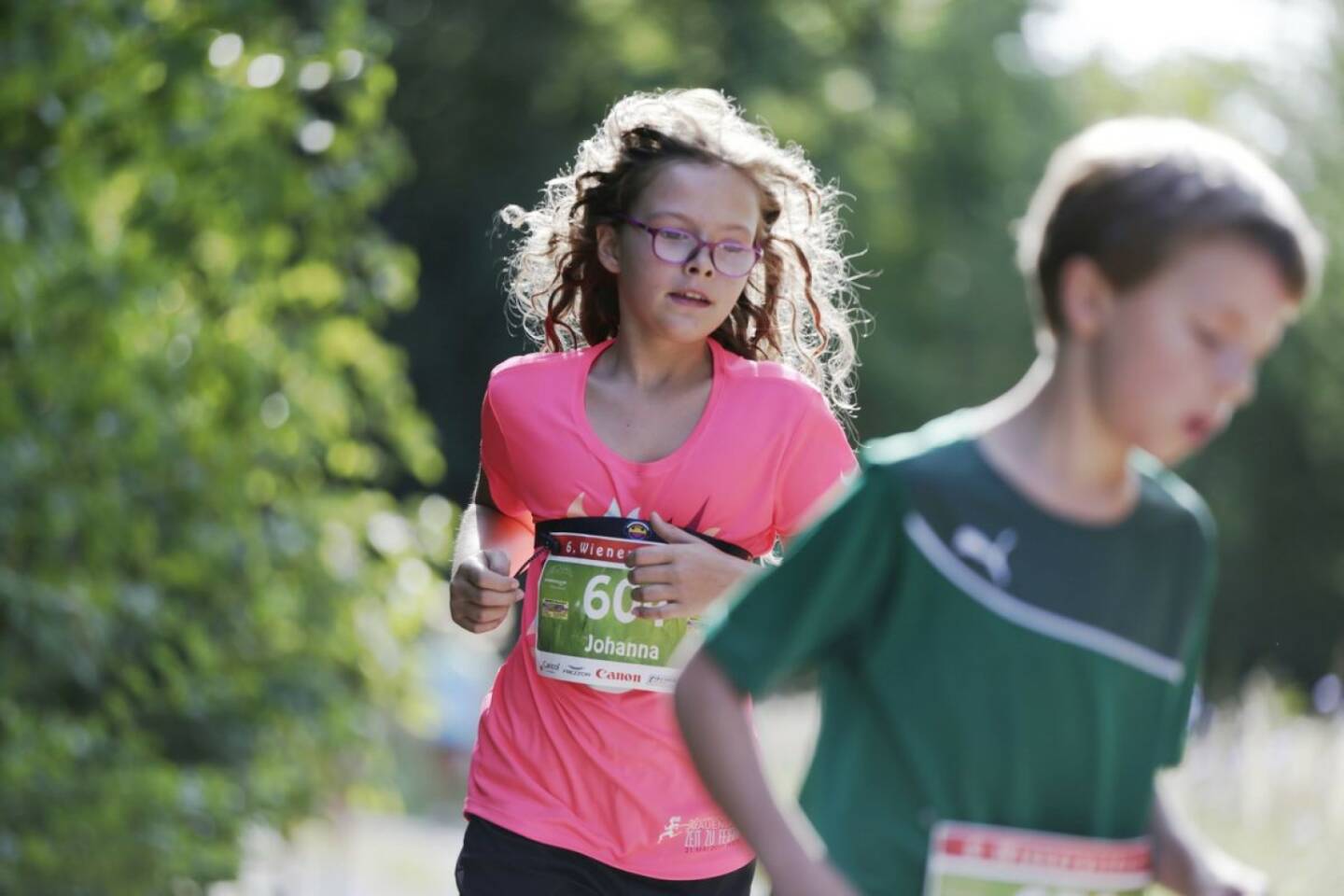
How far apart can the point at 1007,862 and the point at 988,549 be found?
305 millimetres

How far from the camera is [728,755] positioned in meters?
1.94

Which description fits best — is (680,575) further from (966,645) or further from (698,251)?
(966,645)

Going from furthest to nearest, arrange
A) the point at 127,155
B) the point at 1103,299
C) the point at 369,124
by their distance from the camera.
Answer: the point at 369,124 → the point at 127,155 → the point at 1103,299

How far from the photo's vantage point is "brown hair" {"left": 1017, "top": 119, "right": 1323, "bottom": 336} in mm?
1871

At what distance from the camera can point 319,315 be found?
6809 millimetres

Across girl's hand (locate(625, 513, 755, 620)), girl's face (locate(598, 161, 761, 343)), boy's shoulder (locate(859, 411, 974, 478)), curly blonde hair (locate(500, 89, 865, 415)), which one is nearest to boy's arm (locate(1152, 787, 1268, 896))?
boy's shoulder (locate(859, 411, 974, 478))

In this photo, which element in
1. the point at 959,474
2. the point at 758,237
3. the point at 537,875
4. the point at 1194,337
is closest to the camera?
the point at 1194,337

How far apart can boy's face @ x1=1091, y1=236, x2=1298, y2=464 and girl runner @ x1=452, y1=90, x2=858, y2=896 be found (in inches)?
51.3

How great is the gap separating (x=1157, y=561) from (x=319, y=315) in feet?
16.7

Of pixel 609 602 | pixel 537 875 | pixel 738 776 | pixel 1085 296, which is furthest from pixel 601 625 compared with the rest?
pixel 1085 296

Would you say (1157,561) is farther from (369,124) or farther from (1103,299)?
(369,124)

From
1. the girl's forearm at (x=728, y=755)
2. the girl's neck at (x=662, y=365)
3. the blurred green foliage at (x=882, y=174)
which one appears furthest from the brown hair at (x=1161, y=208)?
the blurred green foliage at (x=882, y=174)

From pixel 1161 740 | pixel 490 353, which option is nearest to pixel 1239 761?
Result: pixel 1161 740

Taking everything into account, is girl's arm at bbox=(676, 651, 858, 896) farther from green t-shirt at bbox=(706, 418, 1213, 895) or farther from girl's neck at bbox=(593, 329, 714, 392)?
girl's neck at bbox=(593, 329, 714, 392)
